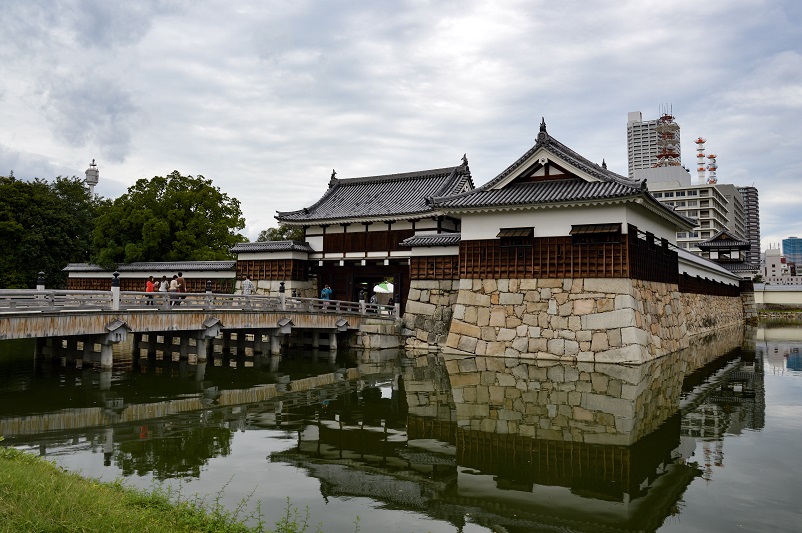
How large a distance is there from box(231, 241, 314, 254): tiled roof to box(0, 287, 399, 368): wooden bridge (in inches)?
220

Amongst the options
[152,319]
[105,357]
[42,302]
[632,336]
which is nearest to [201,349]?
[152,319]

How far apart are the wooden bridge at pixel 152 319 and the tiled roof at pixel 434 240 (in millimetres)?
3553

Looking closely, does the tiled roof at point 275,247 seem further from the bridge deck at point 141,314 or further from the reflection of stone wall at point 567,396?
the reflection of stone wall at point 567,396

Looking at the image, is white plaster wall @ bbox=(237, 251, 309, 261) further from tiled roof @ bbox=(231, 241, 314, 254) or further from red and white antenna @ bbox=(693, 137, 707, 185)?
red and white antenna @ bbox=(693, 137, 707, 185)

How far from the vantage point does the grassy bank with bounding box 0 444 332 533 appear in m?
5.14

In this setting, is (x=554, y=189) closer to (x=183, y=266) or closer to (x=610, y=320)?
(x=610, y=320)

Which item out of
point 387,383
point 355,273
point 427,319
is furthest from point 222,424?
point 355,273

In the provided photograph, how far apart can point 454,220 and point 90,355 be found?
19.5 meters

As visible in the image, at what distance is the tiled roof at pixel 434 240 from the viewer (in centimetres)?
2722

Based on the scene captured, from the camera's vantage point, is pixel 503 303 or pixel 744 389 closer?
pixel 744 389

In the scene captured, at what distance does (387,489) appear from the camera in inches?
330

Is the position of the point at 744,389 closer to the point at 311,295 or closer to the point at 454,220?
the point at 454,220

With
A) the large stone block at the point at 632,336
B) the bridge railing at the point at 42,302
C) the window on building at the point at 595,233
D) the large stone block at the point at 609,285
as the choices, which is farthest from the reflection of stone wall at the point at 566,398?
the bridge railing at the point at 42,302

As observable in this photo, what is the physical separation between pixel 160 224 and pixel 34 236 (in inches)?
367
